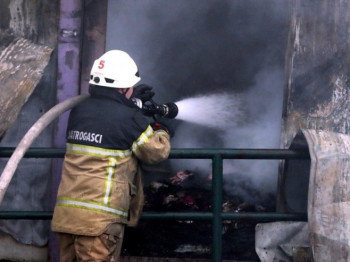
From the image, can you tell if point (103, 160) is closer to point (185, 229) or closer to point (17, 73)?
point (17, 73)

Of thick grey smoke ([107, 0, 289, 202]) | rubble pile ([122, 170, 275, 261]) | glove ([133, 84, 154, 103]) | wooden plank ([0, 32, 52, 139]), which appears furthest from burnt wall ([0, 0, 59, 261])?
glove ([133, 84, 154, 103])

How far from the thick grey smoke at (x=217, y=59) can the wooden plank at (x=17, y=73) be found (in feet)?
2.85

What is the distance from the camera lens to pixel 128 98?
540 centimetres

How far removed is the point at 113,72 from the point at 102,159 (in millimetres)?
551

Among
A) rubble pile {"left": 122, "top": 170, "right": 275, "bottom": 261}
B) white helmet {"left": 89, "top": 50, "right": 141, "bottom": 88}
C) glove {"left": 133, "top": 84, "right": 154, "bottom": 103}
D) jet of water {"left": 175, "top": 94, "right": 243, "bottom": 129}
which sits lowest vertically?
rubble pile {"left": 122, "top": 170, "right": 275, "bottom": 261}

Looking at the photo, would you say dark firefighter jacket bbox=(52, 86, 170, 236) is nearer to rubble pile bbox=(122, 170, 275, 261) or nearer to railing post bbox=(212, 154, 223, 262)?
railing post bbox=(212, 154, 223, 262)

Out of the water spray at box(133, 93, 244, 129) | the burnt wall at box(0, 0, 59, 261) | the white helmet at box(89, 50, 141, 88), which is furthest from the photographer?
the water spray at box(133, 93, 244, 129)

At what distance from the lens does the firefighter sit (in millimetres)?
5156

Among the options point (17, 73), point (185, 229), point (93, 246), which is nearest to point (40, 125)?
point (17, 73)

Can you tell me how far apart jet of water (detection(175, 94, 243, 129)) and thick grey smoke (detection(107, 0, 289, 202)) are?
0.03 meters

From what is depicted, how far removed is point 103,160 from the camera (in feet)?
17.0

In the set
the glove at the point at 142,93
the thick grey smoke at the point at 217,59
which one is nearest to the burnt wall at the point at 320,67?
the thick grey smoke at the point at 217,59

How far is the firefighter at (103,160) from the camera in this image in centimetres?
516

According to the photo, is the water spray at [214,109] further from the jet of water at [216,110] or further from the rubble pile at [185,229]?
the rubble pile at [185,229]
